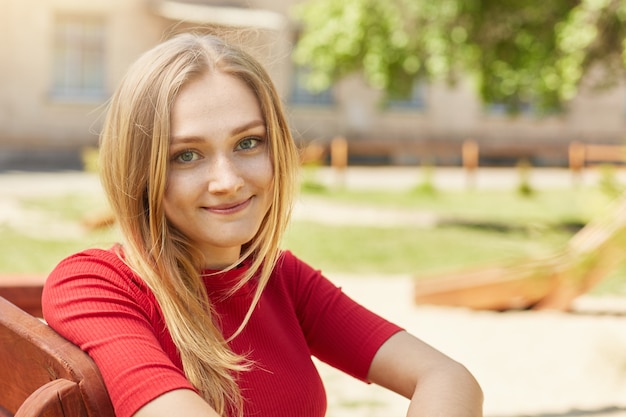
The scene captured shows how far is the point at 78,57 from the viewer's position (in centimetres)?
2178

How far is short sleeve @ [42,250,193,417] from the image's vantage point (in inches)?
49.7

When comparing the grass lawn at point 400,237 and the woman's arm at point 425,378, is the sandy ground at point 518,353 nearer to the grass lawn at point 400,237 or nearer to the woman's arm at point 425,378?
the grass lawn at point 400,237

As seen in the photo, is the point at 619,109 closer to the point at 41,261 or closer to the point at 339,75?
the point at 339,75

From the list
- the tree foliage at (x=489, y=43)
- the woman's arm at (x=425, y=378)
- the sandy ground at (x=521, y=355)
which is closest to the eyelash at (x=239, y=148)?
the woman's arm at (x=425, y=378)

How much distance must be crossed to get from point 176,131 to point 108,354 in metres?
0.39

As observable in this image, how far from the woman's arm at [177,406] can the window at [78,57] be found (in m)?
21.5

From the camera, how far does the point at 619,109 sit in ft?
83.5

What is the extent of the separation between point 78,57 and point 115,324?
70.7 feet

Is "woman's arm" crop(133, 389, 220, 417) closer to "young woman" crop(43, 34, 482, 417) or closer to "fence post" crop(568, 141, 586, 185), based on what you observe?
Answer: "young woman" crop(43, 34, 482, 417)

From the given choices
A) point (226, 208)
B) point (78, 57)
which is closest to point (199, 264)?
point (226, 208)

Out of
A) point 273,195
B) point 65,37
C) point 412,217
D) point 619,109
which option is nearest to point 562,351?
point 273,195

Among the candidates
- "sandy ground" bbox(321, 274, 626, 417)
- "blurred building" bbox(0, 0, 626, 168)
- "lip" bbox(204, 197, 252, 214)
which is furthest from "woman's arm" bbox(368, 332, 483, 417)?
"blurred building" bbox(0, 0, 626, 168)

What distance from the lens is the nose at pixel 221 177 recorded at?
149cm

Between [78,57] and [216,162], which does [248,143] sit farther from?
[78,57]
